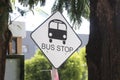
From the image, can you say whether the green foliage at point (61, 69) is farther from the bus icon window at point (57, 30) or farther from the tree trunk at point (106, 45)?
the tree trunk at point (106, 45)

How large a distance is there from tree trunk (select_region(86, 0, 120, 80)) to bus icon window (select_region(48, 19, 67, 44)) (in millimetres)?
1275

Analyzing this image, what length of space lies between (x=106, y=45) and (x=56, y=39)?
4.69ft

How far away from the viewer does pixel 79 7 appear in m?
7.30

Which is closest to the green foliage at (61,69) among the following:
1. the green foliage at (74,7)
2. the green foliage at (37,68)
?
the green foliage at (37,68)

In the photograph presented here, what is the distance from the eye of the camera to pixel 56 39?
22.8 feet

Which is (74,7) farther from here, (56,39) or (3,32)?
(3,32)

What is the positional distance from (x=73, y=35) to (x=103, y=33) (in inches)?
59.8

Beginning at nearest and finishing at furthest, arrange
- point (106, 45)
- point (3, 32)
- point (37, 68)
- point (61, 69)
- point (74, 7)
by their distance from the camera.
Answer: point (106, 45) < point (3, 32) < point (74, 7) < point (61, 69) < point (37, 68)

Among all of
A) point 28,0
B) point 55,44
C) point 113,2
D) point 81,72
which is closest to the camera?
point 113,2

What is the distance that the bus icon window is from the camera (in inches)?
273

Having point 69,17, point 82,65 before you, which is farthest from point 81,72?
point 69,17

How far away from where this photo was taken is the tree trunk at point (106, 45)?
562 centimetres

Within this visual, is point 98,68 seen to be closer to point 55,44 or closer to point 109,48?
point 109,48

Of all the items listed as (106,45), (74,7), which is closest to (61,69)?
(74,7)
